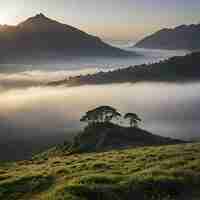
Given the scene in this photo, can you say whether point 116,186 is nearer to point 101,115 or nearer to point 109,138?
point 109,138

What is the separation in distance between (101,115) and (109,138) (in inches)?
686

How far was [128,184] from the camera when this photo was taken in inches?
998

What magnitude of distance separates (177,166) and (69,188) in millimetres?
9725

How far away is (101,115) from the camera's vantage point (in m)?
135

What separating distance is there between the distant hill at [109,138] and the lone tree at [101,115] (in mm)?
2888

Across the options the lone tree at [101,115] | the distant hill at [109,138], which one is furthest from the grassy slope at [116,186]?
the lone tree at [101,115]

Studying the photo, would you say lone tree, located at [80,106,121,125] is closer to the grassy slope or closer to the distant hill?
the distant hill

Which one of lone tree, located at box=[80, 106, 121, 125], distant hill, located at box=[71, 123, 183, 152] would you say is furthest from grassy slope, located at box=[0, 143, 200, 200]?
lone tree, located at box=[80, 106, 121, 125]

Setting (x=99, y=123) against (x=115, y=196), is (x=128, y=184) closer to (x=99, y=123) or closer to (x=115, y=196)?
(x=115, y=196)

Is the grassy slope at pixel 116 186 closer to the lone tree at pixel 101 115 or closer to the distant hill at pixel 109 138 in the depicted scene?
the distant hill at pixel 109 138

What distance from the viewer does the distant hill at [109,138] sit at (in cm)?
11481

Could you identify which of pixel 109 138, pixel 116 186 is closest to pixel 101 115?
pixel 109 138

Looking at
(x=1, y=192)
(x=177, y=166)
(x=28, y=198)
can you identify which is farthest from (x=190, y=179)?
(x=1, y=192)

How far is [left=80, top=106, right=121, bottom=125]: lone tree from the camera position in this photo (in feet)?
428
